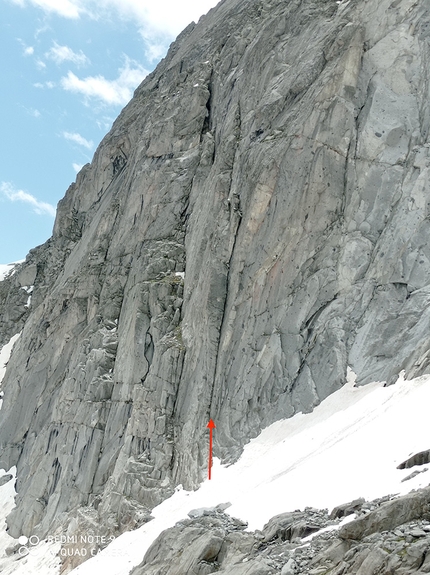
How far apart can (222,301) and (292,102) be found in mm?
11686

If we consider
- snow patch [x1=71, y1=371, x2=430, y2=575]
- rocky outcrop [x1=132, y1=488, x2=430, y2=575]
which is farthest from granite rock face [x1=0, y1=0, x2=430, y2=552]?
rocky outcrop [x1=132, y1=488, x2=430, y2=575]

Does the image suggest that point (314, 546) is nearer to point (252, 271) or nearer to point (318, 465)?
point (318, 465)

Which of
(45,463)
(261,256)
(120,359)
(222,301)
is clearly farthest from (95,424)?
(261,256)

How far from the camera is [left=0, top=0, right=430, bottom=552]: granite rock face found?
2412cm

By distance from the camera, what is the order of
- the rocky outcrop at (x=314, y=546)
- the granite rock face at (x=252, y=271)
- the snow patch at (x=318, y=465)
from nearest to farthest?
the rocky outcrop at (x=314, y=546), the snow patch at (x=318, y=465), the granite rock face at (x=252, y=271)

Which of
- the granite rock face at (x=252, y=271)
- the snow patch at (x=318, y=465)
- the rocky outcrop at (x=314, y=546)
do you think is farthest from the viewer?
the granite rock face at (x=252, y=271)

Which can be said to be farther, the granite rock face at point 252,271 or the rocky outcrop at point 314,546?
the granite rock face at point 252,271

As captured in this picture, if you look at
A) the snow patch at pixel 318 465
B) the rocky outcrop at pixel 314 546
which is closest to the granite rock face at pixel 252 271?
the snow patch at pixel 318 465

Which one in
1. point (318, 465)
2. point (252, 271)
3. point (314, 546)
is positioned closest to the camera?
point (314, 546)

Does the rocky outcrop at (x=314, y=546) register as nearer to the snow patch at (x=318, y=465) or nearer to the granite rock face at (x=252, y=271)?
the snow patch at (x=318, y=465)

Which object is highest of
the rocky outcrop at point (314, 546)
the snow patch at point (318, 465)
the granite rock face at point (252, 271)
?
the granite rock face at point (252, 271)

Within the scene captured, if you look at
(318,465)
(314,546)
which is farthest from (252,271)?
(314,546)

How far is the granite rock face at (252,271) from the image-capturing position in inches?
950

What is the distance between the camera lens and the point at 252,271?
2792 cm
